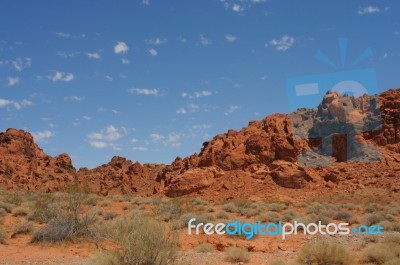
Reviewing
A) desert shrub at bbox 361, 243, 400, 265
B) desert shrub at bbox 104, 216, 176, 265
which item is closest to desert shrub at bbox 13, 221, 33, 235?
desert shrub at bbox 104, 216, 176, 265

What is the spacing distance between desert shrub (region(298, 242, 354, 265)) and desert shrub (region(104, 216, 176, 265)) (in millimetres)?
3447

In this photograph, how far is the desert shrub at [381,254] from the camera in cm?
925

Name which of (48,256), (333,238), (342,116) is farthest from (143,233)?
(342,116)

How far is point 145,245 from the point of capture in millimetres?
7039

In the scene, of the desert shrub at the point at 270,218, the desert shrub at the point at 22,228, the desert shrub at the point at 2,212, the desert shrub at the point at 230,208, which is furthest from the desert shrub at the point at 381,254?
the desert shrub at the point at 2,212

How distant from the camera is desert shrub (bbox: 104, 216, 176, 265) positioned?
709 cm

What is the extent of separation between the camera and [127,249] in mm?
7180

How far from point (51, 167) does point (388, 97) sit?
40.6 meters

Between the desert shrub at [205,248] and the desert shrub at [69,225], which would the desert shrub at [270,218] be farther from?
the desert shrub at [69,225]

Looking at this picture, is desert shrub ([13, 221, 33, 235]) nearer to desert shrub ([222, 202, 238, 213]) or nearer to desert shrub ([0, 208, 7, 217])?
desert shrub ([0, 208, 7, 217])

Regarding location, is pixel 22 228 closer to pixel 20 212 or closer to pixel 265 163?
pixel 20 212

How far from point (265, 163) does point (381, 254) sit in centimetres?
2811

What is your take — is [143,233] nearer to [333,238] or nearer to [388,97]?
[333,238]

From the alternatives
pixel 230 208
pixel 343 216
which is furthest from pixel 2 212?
pixel 343 216
